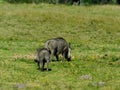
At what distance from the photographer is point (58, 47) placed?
31.7 m

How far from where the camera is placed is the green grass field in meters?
24.6

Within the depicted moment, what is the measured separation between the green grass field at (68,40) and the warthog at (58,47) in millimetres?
782

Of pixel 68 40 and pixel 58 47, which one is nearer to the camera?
pixel 58 47

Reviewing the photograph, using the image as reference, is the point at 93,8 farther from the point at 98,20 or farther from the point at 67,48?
the point at 67,48

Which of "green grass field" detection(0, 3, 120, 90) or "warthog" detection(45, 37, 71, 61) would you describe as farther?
"warthog" detection(45, 37, 71, 61)

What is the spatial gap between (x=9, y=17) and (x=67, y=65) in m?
27.1

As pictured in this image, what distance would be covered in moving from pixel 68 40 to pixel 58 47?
54.6ft

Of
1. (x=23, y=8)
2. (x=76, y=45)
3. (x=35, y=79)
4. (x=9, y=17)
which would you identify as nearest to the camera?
(x=35, y=79)

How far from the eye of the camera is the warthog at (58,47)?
3098 centimetres

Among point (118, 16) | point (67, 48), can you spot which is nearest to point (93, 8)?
point (118, 16)

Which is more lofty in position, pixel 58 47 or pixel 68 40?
pixel 58 47

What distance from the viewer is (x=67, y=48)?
32.7 m

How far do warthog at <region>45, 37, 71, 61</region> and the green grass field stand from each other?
2.56ft

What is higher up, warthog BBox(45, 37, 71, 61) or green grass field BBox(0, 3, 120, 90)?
warthog BBox(45, 37, 71, 61)
